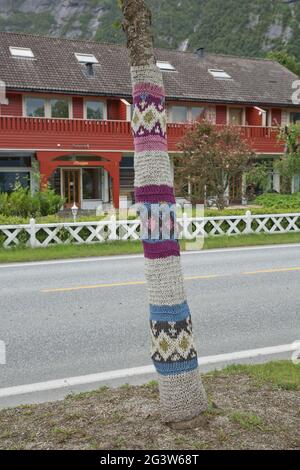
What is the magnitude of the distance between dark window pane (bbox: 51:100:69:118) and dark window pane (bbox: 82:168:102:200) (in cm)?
319

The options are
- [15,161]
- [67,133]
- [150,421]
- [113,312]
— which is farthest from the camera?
[15,161]

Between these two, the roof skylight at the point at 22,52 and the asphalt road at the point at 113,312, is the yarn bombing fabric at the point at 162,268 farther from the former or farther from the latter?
the roof skylight at the point at 22,52

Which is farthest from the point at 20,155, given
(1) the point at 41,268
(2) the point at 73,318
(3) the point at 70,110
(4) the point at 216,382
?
(4) the point at 216,382

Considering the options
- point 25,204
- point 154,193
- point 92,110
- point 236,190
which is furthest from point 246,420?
point 92,110

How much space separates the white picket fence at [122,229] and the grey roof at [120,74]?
587 inches

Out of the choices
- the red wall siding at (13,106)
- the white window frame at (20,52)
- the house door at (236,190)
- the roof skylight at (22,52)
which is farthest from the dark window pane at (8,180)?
the house door at (236,190)

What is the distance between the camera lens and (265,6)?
82312 millimetres

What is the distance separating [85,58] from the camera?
108 feet

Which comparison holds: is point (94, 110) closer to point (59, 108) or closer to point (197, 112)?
point (59, 108)

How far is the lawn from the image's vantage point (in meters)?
3.47

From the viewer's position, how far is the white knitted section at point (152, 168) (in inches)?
144

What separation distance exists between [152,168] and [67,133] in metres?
25.0

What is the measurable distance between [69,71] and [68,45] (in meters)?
3.65
